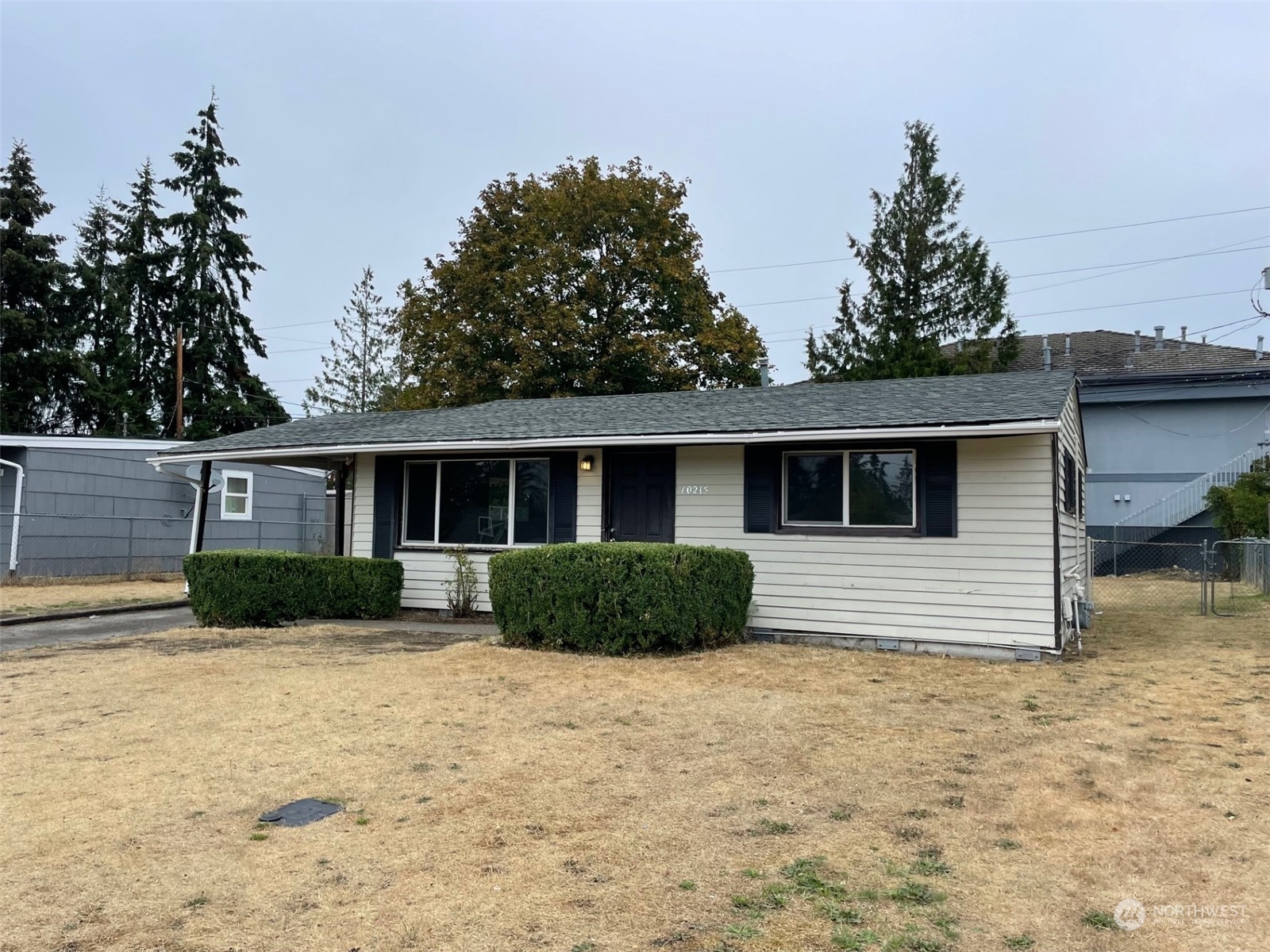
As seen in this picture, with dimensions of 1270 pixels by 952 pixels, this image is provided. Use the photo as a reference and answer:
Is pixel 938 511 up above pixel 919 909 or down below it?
above

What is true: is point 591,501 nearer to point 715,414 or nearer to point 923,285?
point 715,414

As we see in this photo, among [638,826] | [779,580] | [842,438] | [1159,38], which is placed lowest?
[638,826]

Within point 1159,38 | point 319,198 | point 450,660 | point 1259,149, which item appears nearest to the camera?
point 450,660

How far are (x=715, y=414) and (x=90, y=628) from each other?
8.55 metres

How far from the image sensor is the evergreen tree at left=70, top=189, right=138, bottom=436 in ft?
104

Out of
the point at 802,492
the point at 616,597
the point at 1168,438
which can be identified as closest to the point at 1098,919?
the point at 616,597

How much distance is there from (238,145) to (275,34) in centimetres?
2364

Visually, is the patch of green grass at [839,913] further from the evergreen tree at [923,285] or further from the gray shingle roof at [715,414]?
the evergreen tree at [923,285]

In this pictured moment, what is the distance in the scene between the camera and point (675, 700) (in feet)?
20.5

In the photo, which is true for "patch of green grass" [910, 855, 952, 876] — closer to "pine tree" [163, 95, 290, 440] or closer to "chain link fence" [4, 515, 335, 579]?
"chain link fence" [4, 515, 335, 579]

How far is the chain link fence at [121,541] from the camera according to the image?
1650 cm

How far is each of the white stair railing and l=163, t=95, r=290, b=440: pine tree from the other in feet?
100

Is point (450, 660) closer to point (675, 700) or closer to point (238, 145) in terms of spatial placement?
point (675, 700)

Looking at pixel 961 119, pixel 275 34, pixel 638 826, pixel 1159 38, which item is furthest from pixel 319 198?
pixel 638 826
